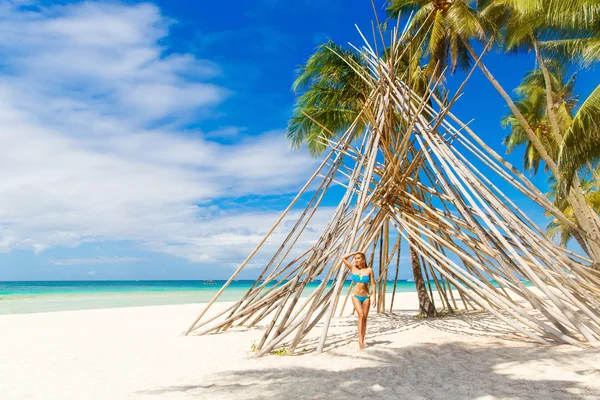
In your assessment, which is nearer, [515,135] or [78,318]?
[78,318]

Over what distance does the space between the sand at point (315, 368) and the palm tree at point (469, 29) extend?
5018 millimetres

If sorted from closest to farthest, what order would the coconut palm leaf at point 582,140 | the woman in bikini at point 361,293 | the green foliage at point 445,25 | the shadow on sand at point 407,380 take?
the shadow on sand at point 407,380
the woman in bikini at point 361,293
the coconut palm leaf at point 582,140
the green foliage at point 445,25

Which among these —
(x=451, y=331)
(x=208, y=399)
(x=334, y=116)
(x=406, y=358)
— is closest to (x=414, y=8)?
(x=334, y=116)

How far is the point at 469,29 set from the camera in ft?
30.0

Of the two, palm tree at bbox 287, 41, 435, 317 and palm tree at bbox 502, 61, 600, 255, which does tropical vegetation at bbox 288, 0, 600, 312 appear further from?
palm tree at bbox 502, 61, 600, 255

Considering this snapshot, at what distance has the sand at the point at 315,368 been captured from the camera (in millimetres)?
3434

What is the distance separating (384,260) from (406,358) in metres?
3.17

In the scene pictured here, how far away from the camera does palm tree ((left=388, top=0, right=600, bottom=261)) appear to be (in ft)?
30.6

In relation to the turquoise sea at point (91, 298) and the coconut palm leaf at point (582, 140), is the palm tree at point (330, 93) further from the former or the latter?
the turquoise sea at point (91, 298)

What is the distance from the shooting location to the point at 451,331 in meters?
6.00

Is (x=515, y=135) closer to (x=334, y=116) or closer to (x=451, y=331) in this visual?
(x=334, y=116)

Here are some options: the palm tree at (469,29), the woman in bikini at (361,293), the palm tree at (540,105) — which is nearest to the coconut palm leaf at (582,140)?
the palm tree at (469,29)

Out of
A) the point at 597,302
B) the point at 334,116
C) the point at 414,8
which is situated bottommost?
the point at 597,302

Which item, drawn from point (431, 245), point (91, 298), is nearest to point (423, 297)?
point (431, 245)
